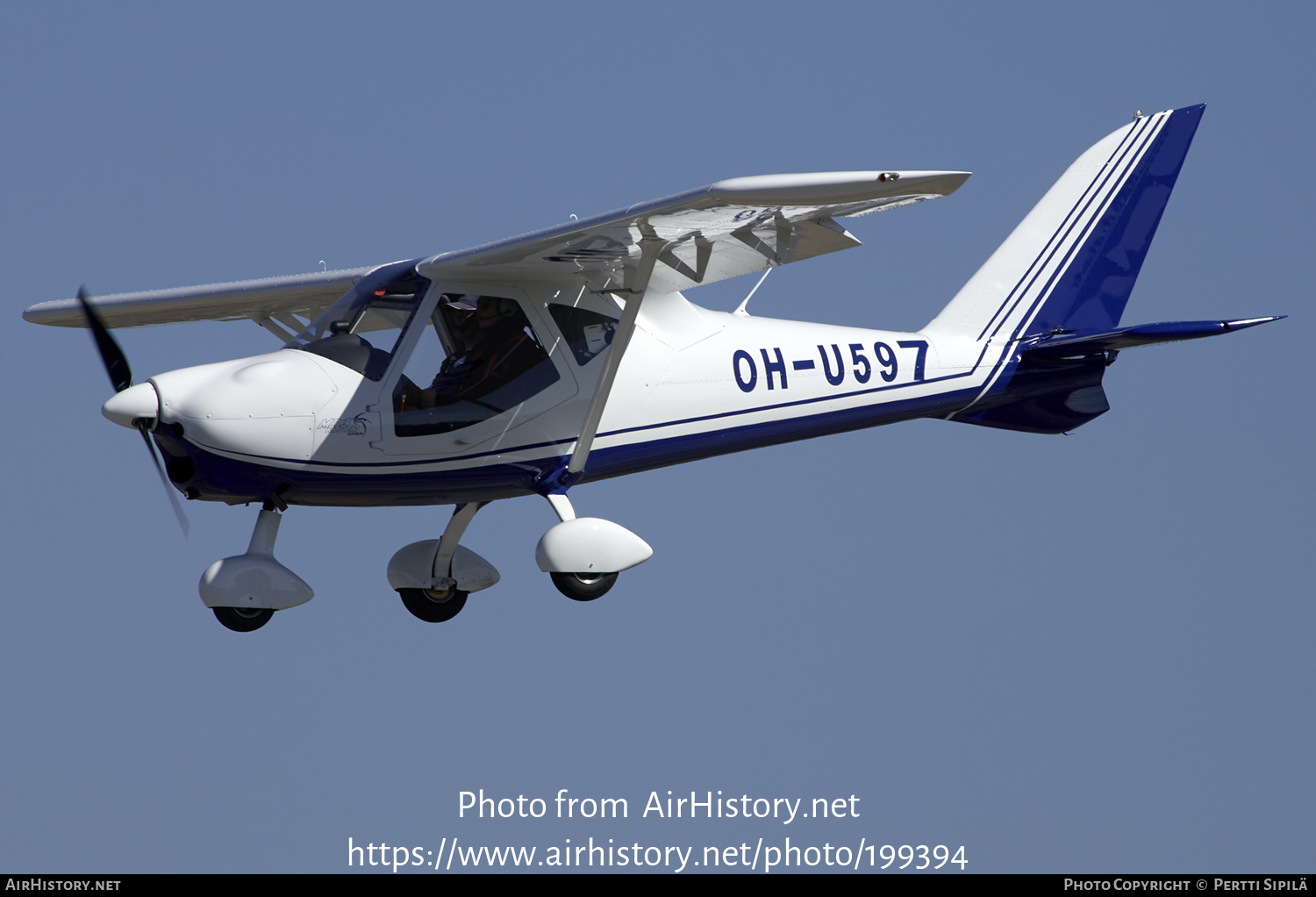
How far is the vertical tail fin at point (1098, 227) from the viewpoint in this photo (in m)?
14.9

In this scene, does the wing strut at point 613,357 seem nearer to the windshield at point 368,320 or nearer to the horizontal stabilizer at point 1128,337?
Result: the windshield at point 368,320

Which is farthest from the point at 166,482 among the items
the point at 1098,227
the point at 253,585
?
the point at 1098,227

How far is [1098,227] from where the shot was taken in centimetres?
1517

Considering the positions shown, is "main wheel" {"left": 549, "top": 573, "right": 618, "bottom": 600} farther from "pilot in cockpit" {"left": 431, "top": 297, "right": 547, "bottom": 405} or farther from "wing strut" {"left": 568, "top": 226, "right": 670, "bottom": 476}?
"pilot in cockpit" {"left": 431, "top": 297, "right": 547, "bottom": 405}

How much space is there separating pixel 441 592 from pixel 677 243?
12.3ft

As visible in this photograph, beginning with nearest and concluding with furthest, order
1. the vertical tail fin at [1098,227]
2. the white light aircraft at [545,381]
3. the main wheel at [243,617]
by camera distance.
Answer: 1. the white light aircraft at [545,381]
2. the main wheel at [243,617]
3. the vertical tail fin at [1098,227]

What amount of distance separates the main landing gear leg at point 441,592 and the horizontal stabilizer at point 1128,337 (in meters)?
5.11

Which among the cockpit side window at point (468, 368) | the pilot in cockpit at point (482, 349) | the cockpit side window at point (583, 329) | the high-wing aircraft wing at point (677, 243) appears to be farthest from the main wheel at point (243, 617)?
the cockpit side window at point (583, 329)

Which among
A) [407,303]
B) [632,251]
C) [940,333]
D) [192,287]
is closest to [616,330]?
[632,251]

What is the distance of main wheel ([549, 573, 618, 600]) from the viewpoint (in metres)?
12.0

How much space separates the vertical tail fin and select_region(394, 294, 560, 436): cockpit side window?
15.5 feet

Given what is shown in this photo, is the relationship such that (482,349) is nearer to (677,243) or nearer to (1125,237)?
(677,243)

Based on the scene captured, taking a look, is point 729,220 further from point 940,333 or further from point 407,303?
point 940,333

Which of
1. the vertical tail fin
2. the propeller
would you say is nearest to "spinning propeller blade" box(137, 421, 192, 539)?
the propeller
